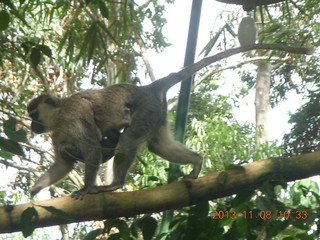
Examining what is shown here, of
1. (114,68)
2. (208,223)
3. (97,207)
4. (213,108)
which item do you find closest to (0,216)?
(97,207)

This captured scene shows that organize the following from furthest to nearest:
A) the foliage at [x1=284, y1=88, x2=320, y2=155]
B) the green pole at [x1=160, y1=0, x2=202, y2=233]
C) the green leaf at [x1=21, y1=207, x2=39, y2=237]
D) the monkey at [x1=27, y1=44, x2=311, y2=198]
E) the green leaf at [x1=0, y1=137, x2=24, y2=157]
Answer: the foliage at [x1=284, y1=88, x2=320, y2=155] < the monkey at [x1=27, y1=44, x2=311, y2=198] < the green pole at [x1=160, y1=0, x2=202, y2=233] < the green leaf at [x1=21, y1=207, x2=39, y2=237] < the green leaf at [x1=0, y1=137, x2=24, y2=157]

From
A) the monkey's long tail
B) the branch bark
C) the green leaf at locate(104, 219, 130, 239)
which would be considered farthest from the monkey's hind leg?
the green leaf at locate(104, 219, 130, 239)

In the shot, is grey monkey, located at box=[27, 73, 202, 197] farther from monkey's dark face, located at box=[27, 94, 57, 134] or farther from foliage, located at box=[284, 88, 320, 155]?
foliage, located at box=[284, 88, 320, 155]

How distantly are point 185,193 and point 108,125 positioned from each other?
5.84 feet

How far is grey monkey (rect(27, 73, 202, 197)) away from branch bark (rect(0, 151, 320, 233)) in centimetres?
134

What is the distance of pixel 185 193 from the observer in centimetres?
268

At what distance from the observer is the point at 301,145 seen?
383 inches

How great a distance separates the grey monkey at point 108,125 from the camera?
4105 mm

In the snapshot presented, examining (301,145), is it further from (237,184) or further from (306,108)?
(237,184)

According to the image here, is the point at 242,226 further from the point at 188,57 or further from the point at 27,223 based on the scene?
the point at 188,57

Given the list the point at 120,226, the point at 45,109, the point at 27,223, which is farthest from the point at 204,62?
the point at 27,223

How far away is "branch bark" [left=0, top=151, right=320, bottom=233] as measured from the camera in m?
2.62

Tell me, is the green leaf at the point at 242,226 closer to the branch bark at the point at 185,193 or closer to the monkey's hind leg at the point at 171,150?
the branch bark at the point at 185,193

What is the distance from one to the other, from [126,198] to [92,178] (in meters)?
1.40
